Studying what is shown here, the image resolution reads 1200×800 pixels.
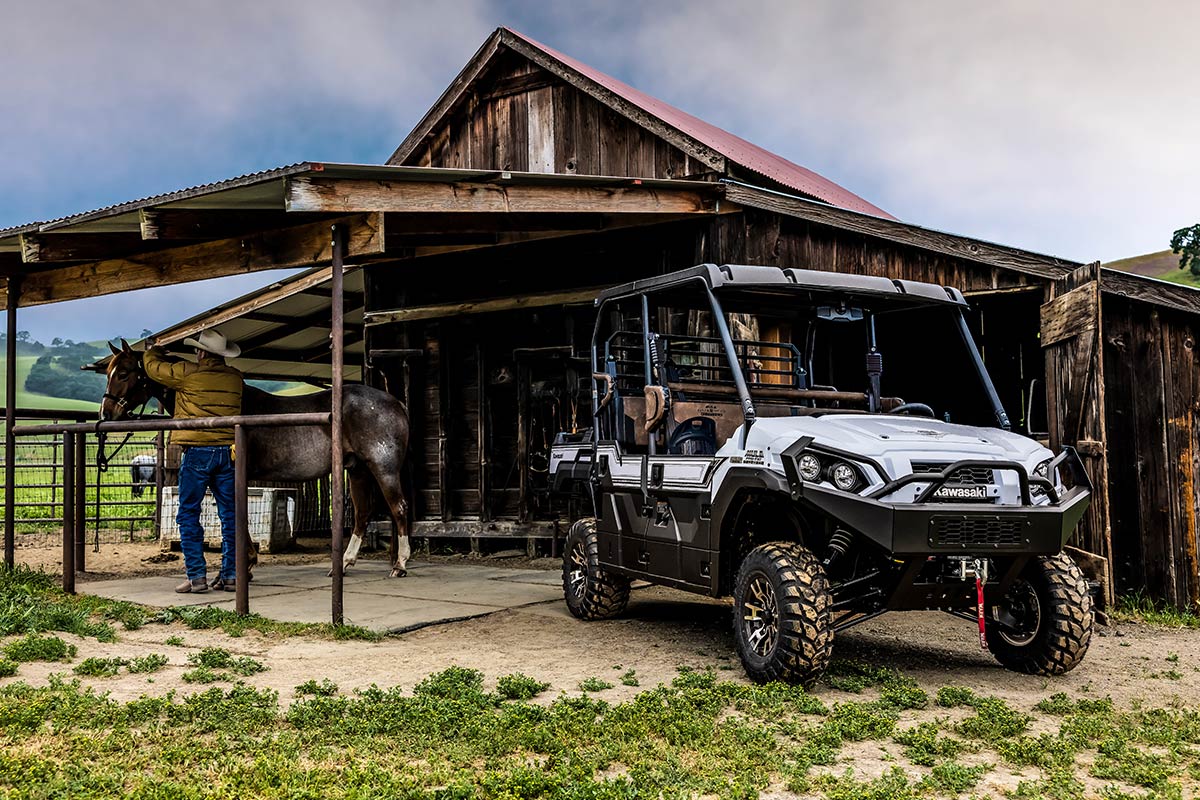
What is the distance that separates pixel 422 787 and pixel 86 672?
122 inches

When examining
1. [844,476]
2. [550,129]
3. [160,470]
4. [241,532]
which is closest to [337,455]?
[241,532]

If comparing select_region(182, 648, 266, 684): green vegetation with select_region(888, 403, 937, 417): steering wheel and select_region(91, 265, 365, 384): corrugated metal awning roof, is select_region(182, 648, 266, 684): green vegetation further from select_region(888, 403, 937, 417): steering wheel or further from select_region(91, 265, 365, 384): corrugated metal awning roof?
select_region(91, 265, 365, 384): corrugated metal awning roof

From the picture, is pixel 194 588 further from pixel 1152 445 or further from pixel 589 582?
pixel 1152 445

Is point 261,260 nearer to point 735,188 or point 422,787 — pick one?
point 735,188

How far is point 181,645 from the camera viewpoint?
7.01 metres

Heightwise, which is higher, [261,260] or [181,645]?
[261,260]

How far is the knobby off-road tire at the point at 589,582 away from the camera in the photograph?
25.8 feet

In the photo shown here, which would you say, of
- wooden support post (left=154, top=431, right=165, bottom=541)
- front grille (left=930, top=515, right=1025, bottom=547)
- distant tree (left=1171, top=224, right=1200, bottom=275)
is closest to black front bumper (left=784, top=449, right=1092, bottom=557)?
front grille (left=930, top=515, right=1025, bottom=547)

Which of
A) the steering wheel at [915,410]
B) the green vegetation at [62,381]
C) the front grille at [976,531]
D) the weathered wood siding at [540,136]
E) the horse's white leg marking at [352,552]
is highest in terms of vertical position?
the green vegetation at [62,381]

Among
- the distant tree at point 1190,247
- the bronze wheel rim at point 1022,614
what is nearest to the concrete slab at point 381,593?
the bronze wheel rim at point 1022,614

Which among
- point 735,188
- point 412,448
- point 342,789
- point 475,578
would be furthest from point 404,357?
point 342,789

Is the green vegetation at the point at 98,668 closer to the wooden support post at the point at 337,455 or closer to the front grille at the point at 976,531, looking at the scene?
the wooden support post at the point at 337,455

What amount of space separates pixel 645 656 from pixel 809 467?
1.93 m

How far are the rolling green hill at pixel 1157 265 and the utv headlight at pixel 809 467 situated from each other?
57.9 metres
